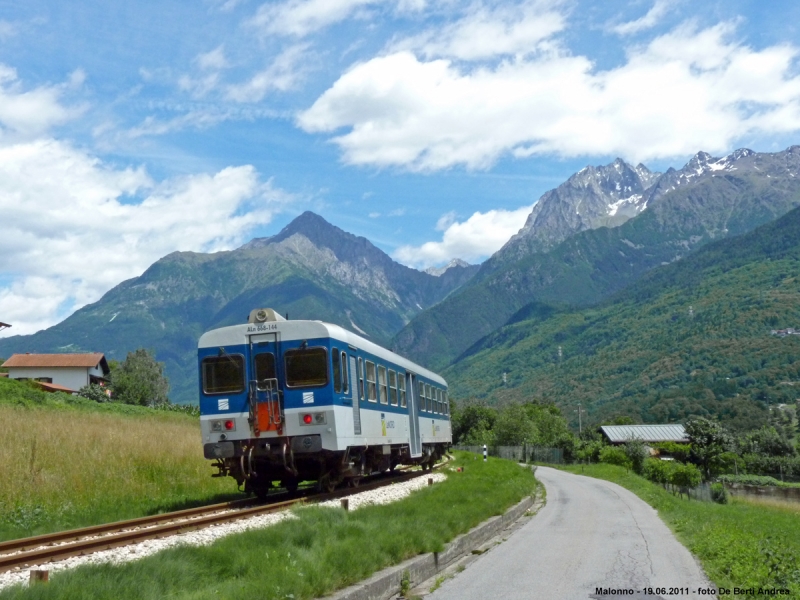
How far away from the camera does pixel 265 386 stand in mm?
16359

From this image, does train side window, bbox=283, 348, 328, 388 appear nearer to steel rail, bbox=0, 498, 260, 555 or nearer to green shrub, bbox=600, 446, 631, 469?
steel rail, bbox=0, 498, 260, 555

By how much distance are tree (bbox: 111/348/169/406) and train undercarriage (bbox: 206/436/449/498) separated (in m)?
58.6

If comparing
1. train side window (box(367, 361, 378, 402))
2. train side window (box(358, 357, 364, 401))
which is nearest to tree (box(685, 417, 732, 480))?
train side window (box(367, 361, 378, 402))

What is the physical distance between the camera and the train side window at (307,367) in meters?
16.2

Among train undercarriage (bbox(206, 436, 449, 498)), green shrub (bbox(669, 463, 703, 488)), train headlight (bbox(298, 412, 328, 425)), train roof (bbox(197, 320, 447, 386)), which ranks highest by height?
train roof (bbox(197, 320, 447, 386))

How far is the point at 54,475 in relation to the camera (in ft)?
48.5

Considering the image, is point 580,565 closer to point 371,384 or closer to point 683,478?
point 371,384

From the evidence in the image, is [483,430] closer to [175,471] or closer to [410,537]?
[175,471]

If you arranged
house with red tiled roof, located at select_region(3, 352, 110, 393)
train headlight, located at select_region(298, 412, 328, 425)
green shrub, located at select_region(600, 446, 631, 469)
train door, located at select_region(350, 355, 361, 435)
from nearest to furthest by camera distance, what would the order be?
train headlight, located at select_region(298, 412, 328, 425), train door, located at select_region(350, 355, 361, 435), green shrub, located at select_region(600, 446, 631, 469), house with red tiled roof, located at select_region(3, 352, 110, 393)

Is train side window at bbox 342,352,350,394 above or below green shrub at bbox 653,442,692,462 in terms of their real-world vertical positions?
above

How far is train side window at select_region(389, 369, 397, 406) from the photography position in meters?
21.1

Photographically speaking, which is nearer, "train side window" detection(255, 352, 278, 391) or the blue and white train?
the blue and white train

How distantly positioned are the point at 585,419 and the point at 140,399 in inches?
4380

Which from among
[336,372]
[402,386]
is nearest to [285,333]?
[336,372]
